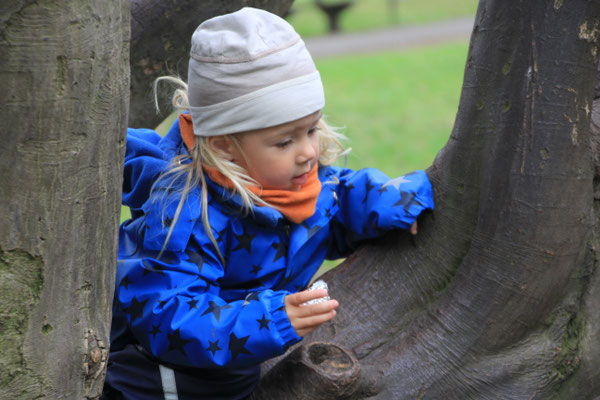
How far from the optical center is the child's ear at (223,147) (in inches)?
78.0

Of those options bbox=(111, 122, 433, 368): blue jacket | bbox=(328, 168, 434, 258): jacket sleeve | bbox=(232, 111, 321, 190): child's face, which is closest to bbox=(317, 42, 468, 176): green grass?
bbox=(328, 168, 434, 258): jacket sleeve

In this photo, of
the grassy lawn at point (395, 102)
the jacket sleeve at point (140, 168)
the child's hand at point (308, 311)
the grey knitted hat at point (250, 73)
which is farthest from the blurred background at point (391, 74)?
the child's hand at point (308, 311)

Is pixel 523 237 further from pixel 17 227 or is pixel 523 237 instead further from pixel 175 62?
pixel 175 62

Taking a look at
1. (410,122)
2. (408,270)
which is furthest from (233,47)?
(410,122)

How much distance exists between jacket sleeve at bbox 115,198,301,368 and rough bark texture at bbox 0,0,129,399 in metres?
0.29

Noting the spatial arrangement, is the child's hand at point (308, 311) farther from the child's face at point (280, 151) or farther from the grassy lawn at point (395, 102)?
the grassy lawn at point (395, 102)

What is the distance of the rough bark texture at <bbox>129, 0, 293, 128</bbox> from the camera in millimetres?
2623

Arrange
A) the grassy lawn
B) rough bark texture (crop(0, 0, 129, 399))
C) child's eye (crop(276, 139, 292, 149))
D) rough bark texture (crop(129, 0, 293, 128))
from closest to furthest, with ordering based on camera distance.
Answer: rough bark texture (crop(0, 0, 129, 399)) → child's eye (crop(276, 139, 292, 149)) → rough bark texture (crop(129, 0, 293, 128)) → the grassy lawn

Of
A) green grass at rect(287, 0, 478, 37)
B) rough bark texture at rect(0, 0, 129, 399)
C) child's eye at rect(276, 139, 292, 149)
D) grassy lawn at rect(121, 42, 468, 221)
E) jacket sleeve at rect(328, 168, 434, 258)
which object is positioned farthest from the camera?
green grass at rect(287, 0, 478, 37)

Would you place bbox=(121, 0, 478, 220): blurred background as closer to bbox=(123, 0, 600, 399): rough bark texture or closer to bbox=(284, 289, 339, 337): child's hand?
bbox=(123, 0, 600, 399): rough bark texture

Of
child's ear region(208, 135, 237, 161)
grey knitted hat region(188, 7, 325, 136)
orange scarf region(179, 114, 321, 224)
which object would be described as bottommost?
orange scarf region(179, 114, 321, 224)

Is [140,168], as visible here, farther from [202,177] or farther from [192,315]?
[192,315]

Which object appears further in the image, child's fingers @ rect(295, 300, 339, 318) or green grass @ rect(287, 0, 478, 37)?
green grass @ rect(287, 0, 478, 37)

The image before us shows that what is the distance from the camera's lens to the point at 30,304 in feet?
4.53
